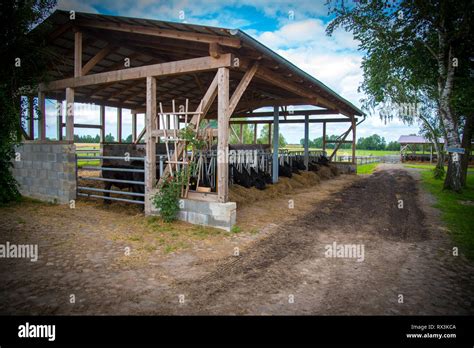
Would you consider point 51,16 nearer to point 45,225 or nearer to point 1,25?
point 1,25

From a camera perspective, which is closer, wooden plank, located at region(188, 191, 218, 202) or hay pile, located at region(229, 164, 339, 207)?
wooden plank, located at region(188, 191, 218, 202)

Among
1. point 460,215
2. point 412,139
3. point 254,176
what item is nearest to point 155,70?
point 254,176

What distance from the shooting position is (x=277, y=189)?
37.8 feet

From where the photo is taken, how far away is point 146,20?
21.0 ft

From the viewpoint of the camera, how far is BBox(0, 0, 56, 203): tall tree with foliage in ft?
25.2

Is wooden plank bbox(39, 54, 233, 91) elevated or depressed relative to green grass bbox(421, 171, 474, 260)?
elevated

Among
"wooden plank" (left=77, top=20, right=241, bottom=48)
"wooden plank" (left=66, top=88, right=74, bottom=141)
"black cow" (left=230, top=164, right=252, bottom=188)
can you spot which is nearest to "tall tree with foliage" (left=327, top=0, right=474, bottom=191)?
"black cow" (left=230, top=164, right=252, bottom=188)

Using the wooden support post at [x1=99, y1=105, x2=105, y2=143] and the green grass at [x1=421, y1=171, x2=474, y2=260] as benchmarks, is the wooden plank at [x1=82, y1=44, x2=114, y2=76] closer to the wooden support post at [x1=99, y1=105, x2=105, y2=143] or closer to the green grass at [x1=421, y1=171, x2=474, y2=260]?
the wooden support post at [x1=99, y1=105, x2=105, y2=143]

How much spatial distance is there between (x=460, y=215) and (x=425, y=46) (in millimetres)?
8000

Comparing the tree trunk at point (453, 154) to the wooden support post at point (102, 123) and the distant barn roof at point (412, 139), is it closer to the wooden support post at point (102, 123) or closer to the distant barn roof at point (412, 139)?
the wooden support post at point (102, 123)

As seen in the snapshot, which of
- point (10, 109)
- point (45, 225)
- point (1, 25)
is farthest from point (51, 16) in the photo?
point (45, 225)

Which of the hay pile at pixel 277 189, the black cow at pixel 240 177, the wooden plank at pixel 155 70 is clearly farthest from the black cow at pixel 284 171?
the wooden plank at pixel 155 70

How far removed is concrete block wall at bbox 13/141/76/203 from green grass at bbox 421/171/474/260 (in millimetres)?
9475
